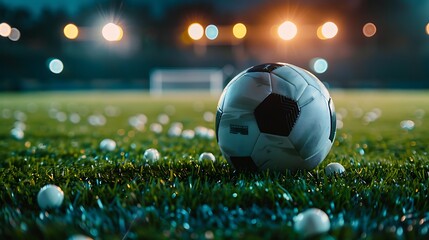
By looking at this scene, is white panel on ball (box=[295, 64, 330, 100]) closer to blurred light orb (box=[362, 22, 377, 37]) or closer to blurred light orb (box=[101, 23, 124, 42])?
blurred light orb (box=[101, 23, 124, 42])

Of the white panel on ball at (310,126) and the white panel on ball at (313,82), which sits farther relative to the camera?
the white panel on ball at (313,82)

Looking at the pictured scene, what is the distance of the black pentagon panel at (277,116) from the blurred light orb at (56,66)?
43289 millimetres

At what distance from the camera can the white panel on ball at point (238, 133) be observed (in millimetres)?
2910

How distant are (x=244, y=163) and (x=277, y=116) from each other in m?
0.40

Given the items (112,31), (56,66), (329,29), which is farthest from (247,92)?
(56,66)

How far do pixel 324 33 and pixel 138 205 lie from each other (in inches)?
1416

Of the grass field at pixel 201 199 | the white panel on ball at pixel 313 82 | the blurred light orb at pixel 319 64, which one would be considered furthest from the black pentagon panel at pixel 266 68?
the blurred light orb at pixel 319 64

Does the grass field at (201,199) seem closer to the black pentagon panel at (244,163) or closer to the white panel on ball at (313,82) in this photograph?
the black pentagon panel at (244,163)

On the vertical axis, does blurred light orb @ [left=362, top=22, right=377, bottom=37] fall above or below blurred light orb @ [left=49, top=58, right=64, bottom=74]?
above

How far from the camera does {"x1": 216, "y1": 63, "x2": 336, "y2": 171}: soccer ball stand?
2871 millimetres

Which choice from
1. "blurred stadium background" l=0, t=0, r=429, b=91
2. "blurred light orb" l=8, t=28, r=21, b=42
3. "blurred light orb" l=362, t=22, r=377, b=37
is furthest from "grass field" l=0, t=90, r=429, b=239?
"blurred light orb" l=8, t=28, r=21, b=42

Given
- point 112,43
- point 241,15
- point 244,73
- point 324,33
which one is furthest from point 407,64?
point 244,73

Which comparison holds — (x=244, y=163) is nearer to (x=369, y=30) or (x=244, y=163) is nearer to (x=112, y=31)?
(x=112, y=31)

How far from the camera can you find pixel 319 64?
42594 millimetres
